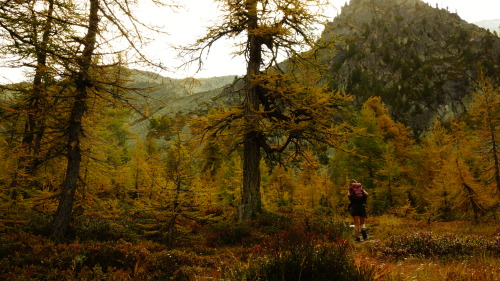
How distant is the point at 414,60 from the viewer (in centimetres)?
9469

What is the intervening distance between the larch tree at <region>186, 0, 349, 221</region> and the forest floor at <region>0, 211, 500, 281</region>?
2.74m

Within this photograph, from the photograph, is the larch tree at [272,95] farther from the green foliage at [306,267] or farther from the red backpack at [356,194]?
the green foliage at [306,267]

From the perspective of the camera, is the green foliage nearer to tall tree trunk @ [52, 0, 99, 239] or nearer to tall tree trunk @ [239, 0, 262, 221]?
A: tall tree trunk @ [52, 0, 99, 239]

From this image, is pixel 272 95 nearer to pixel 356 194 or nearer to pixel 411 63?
pixel 356 194

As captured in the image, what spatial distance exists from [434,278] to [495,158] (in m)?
14.3

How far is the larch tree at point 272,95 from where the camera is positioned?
932 centimetres

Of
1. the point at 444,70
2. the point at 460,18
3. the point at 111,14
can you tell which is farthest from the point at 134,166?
the point at 460,18

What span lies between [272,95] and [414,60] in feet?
341

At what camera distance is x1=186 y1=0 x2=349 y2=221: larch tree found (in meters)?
9.32

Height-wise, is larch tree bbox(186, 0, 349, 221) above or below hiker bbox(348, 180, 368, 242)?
above

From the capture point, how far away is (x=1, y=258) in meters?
5.46

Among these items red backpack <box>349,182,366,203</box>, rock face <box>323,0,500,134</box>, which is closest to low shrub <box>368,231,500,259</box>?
red backpack <box>349,182,366,203</box>

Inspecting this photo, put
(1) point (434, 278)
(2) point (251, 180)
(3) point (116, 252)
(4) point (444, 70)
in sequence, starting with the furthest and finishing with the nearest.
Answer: (4) point (444, 70), (2) point (251, 180), (3) point (116, 252), (1) point (434, 278)

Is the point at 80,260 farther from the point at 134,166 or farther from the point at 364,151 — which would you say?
the point at 364,151
